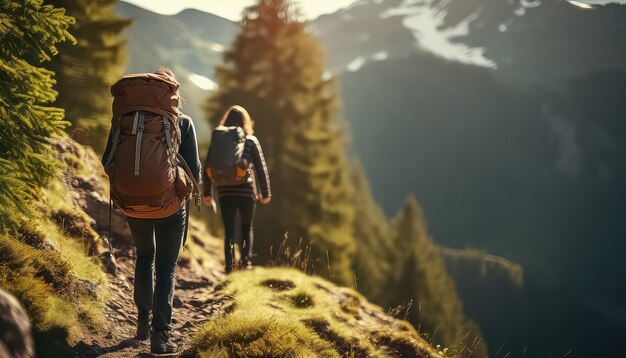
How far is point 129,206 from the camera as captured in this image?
4129 millimetres

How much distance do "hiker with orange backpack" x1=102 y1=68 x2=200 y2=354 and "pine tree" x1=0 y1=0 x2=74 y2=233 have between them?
110cm

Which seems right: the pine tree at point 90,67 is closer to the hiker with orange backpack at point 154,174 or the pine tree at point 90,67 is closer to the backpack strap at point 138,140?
the hiker with orange backpack at point 154,174

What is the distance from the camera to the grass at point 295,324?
14.9 feet

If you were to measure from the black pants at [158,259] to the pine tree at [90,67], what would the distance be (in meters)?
6.76

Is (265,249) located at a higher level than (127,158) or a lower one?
lower

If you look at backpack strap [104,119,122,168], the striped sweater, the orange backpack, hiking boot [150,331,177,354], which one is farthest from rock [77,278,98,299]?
the striped sweater

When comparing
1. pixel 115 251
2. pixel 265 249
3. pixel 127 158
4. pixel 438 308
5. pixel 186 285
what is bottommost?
pixel 438 308

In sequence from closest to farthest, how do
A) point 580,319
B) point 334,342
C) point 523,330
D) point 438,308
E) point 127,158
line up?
1. point 127,158
2. point 334,342
3. point 438,308
4. point 523,330
5. point 580,319

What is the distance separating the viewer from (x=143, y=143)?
400 centimetres

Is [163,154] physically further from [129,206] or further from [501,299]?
[501,299]

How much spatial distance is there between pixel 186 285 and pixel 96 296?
204 centimetres

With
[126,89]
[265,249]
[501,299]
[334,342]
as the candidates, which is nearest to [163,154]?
[126,89]

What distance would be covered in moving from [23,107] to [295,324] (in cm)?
313

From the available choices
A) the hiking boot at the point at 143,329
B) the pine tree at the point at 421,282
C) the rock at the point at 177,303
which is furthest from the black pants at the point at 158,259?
the pine tree at the point at 421,282
